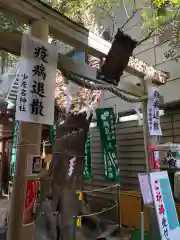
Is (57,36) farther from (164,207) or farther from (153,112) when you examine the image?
(164,207)

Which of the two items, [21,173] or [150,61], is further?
[150,61]

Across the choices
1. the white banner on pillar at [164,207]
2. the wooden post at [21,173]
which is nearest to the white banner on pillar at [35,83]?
the wooden post at [21,173]

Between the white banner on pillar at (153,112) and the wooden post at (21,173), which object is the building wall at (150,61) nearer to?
the white banner on pillar at (153,112)

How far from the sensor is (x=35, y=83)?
3381 mm

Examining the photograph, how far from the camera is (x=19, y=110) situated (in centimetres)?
319

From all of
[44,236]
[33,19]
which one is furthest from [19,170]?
[44,236]

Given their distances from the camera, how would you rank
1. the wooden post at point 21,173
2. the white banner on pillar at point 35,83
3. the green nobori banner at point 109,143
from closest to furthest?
the wooden post at point 21,173 → the white banner on pillar at point 35,83 → the green nobori banner at point 109,143

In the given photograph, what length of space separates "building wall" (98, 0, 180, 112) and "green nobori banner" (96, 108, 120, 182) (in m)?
1.20

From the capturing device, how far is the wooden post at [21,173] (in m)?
3.15

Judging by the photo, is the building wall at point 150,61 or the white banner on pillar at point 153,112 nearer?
the white banner on pillar at point 153,112

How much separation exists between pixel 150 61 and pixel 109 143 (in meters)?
3.54

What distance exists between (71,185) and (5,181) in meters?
11.8

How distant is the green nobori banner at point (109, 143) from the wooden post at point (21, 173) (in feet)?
17.1

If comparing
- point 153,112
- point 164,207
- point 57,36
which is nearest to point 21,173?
point 57,36
